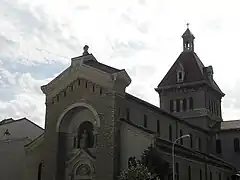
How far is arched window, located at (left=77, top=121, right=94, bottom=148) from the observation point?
46.2 meters

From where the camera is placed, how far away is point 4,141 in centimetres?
6062

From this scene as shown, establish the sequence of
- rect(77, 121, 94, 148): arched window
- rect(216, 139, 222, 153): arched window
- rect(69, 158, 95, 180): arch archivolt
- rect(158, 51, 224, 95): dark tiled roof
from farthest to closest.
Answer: rect(158, 51, 224, 95): dark tiled roof
rect(216, 139, 222, 153): arched window
rect(77, 121, 94, 148): arched window
rect(69, 158, 95, 180): arch archivolt

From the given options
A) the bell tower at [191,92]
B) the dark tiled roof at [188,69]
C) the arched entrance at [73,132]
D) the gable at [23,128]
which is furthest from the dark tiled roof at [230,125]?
the arched entrance at [73,132]

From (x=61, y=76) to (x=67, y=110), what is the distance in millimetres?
3981

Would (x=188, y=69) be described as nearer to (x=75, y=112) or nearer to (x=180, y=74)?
(x=180, y=74)

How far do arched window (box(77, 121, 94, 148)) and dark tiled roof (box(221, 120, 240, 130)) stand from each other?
106 ft

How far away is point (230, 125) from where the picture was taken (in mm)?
72500

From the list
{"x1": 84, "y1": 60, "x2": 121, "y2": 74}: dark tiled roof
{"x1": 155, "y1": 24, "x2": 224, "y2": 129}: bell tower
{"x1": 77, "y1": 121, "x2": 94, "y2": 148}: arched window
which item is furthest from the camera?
{"x1": 155, "y1": 24, "x2": 224, "y2": 129}: bell tower

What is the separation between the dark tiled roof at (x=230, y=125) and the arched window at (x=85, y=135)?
106 feet

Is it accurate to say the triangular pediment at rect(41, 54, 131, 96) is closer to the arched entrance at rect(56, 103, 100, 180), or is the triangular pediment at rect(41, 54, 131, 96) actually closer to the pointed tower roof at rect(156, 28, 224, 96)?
the arched entrance at rect(56, 103, 100, 180)

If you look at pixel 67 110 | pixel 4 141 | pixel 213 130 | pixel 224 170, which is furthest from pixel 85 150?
pixel 213 130

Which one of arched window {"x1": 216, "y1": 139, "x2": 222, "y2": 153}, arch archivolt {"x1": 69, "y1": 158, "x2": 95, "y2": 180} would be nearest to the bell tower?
arched window {"x1": 216, "y1": 139, "x2": 222, "y2": 153}

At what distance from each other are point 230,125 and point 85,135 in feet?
113

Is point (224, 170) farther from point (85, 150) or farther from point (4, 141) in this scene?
point (4, 141)
